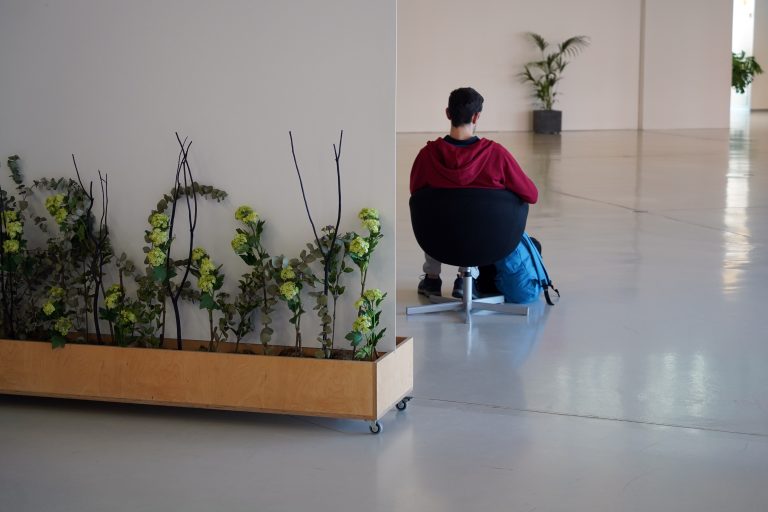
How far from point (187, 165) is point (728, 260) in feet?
12.3

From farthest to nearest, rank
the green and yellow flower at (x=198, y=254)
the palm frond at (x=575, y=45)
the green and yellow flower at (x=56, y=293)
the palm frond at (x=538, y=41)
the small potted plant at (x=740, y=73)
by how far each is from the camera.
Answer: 1. the small potted plant at (x=740, y=73)
2. the palm frond at (x=575, y=45)
3. the palm frond at (x=538, y=41)
4. the green and yellow flower at (x=56, y=293)
5. the green and yellow flower at (x=198, y=254)

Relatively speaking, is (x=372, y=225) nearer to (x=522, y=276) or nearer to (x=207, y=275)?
(x=207, y=275)

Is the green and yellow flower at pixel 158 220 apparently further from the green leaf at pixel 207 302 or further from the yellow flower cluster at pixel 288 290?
the yellow flower cluster at pixel 288 290

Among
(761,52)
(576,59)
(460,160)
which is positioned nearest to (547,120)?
(576,59)

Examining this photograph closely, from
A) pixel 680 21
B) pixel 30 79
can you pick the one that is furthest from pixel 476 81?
pixel 30 79

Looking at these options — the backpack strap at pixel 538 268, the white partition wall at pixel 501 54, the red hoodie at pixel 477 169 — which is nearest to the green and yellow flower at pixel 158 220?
the red hoodie at pixel 477 169

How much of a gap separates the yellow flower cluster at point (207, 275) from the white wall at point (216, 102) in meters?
0.12

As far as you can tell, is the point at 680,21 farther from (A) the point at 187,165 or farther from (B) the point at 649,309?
(A) the point at 187,165

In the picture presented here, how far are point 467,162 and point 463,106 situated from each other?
25 cm

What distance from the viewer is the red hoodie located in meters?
4.30

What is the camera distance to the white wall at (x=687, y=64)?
58.9 feet

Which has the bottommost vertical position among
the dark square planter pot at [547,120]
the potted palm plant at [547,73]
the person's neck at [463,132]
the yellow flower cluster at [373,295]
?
the yellow flower cluster at [373,295]

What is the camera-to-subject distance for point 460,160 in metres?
4.32

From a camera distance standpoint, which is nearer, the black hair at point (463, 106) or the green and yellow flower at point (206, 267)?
the green and yellow flower at point (206, 267)
